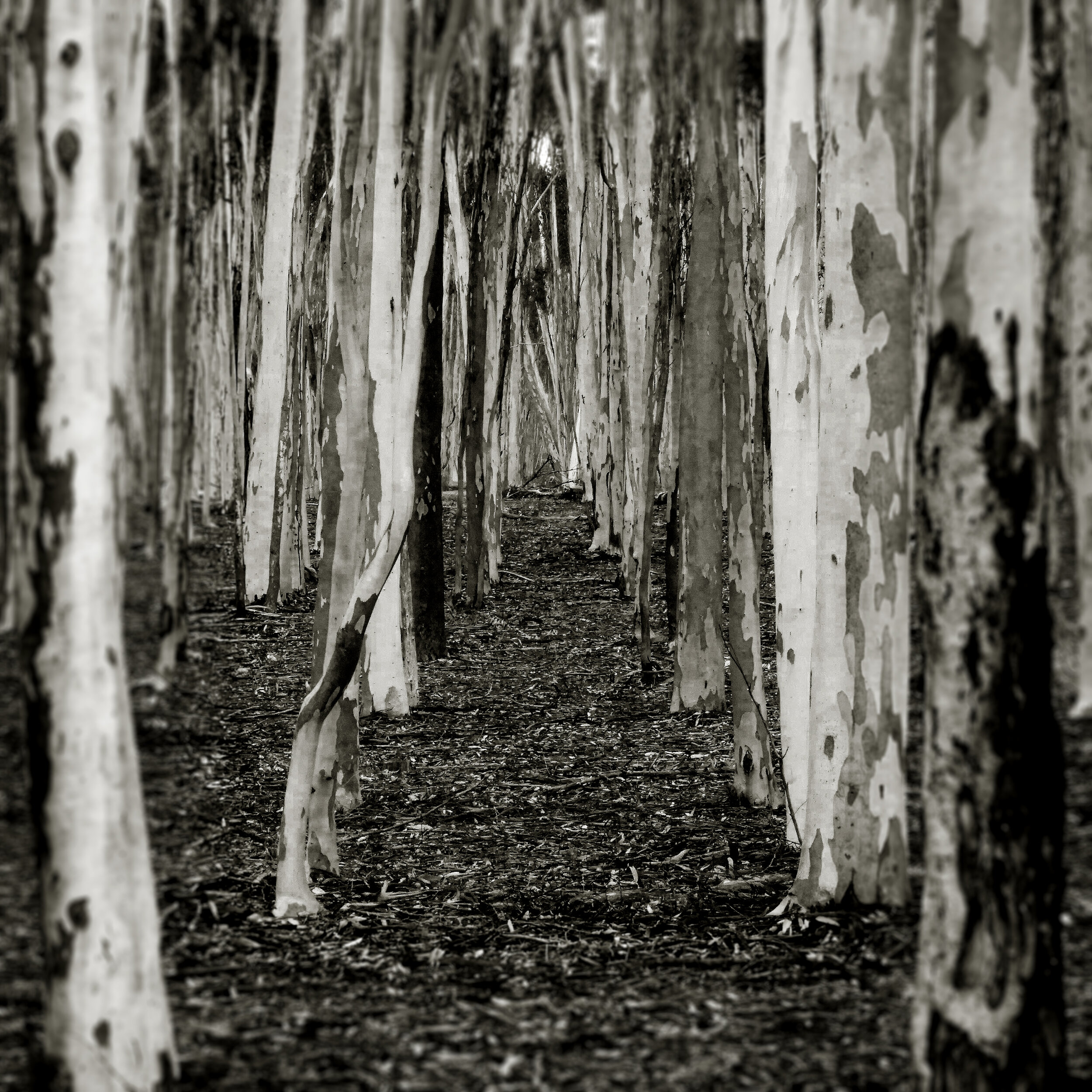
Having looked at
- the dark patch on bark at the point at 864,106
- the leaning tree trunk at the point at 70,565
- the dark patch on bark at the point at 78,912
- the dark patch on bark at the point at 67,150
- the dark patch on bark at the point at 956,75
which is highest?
the dark patch on bark at the point at 864,106

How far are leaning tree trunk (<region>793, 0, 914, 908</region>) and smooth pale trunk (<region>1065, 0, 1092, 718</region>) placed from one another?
3.03 ft

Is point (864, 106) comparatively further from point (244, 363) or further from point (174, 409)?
point (244, 363)

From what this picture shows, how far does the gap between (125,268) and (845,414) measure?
6.25 ft

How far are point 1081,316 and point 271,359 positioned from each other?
7.80 m

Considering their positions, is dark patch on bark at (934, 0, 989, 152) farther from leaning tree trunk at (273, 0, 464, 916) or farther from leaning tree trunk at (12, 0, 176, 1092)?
leaning tree trunk at (12, 0, 176, 1092)

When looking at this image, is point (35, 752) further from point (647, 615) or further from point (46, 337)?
point (647, 615)

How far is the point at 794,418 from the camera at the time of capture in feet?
13.0

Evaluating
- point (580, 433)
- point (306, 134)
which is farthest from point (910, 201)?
point (580, 433)

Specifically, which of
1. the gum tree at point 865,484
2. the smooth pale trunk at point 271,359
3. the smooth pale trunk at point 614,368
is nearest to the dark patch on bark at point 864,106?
the gum tree at point 865,484

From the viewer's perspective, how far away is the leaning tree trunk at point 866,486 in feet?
10.2

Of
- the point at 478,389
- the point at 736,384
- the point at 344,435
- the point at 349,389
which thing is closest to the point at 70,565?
the point at 349,389

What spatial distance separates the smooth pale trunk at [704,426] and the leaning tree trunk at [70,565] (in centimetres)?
328

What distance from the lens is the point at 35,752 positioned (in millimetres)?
2023

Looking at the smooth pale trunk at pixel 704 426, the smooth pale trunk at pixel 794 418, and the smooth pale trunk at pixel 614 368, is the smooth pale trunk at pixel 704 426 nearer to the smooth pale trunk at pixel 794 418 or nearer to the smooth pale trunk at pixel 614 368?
the smooth pale trunk at pixel 794 418
